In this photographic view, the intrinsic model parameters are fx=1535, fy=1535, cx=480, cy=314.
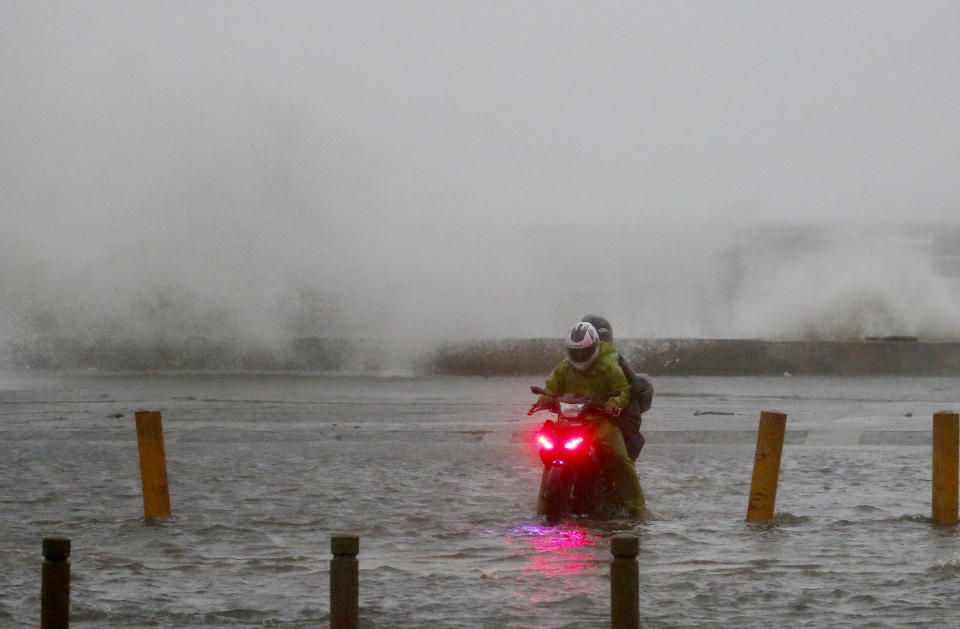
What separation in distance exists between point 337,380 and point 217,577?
1753 cm

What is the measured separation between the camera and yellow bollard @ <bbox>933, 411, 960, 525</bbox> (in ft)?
33.3

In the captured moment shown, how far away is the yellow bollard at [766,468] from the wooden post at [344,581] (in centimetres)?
464

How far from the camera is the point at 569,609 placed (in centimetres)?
752

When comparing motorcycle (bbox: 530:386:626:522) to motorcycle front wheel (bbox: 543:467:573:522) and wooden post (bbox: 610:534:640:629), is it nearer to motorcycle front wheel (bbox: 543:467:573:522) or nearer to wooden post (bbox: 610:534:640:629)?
motorcycle front wheel (bbox: 543:467:573:522)

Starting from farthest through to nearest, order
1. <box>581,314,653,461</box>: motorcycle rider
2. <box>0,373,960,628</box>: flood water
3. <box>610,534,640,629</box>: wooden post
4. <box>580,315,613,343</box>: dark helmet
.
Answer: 1. <box>580,315,613,343</box>: dark helmet
2. <box>581,314,653,461</box>: motorcycle rider
3. <box>0,373,960,628</box>: flood water
4. <box>610,534,640,629</box>: wooden post

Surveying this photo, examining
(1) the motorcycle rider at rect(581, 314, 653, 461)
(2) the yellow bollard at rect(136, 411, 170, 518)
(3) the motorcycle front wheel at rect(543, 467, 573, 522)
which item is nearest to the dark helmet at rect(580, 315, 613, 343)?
(1) the motorcycle rider at rect(581, 314, 653, 461)

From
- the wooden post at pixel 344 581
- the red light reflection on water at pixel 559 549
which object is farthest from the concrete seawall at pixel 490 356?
the wooden post at pixel 344 581

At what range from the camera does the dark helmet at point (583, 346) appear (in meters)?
Result: 10.5

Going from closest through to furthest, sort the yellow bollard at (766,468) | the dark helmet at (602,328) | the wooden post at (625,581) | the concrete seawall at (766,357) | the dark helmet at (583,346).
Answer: the wooden post at (625,581) → the yellow bollard at (766,468) → the dark helmet at (583,346) → the dark helmet at (602,328) → the concrete seawall at (766,357)

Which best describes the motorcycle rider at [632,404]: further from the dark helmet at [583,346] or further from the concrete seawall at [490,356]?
the concrete seawall at [490,356]

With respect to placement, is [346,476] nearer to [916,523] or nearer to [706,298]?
[916,523]

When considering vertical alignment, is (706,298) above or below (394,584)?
above

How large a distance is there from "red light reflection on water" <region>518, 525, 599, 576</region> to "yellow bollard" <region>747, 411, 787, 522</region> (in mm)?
1199

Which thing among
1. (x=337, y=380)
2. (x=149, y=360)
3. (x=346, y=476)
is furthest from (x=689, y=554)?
(x=149, y=360)
